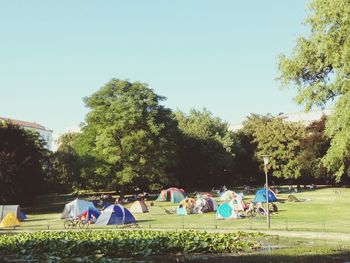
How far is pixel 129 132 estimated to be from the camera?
6031 centimetres

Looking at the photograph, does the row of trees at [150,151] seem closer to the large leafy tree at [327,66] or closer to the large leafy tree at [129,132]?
the large leafy tree at [129,132]

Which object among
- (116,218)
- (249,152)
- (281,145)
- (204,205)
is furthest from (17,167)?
(249,152)

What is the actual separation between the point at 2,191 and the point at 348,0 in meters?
40.3

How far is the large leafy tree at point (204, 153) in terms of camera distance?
257 feet

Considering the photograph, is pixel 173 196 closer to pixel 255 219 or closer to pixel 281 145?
pixel 255 219

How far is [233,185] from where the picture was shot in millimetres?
86938

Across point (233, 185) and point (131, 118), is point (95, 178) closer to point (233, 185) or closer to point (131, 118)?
point (131, 118)

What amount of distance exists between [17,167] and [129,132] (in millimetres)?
15997

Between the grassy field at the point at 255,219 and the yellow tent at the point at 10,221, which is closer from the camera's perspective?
the grassy field at the point at 255,219

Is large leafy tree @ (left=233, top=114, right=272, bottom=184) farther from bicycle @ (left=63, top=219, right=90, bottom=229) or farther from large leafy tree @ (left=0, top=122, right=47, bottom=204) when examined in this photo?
bicycle @ (left=63, top=219, right=90, bottom=229)

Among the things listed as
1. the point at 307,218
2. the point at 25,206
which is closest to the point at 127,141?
the point at 25,206

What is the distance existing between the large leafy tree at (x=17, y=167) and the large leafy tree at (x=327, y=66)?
3396 centimetres

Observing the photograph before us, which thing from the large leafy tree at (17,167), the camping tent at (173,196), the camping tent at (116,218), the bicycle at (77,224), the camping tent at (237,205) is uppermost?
the large leafy tree at (17,167)

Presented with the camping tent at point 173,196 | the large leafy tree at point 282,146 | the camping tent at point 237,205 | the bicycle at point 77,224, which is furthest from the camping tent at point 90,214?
the large leafy tree at point 282,146
